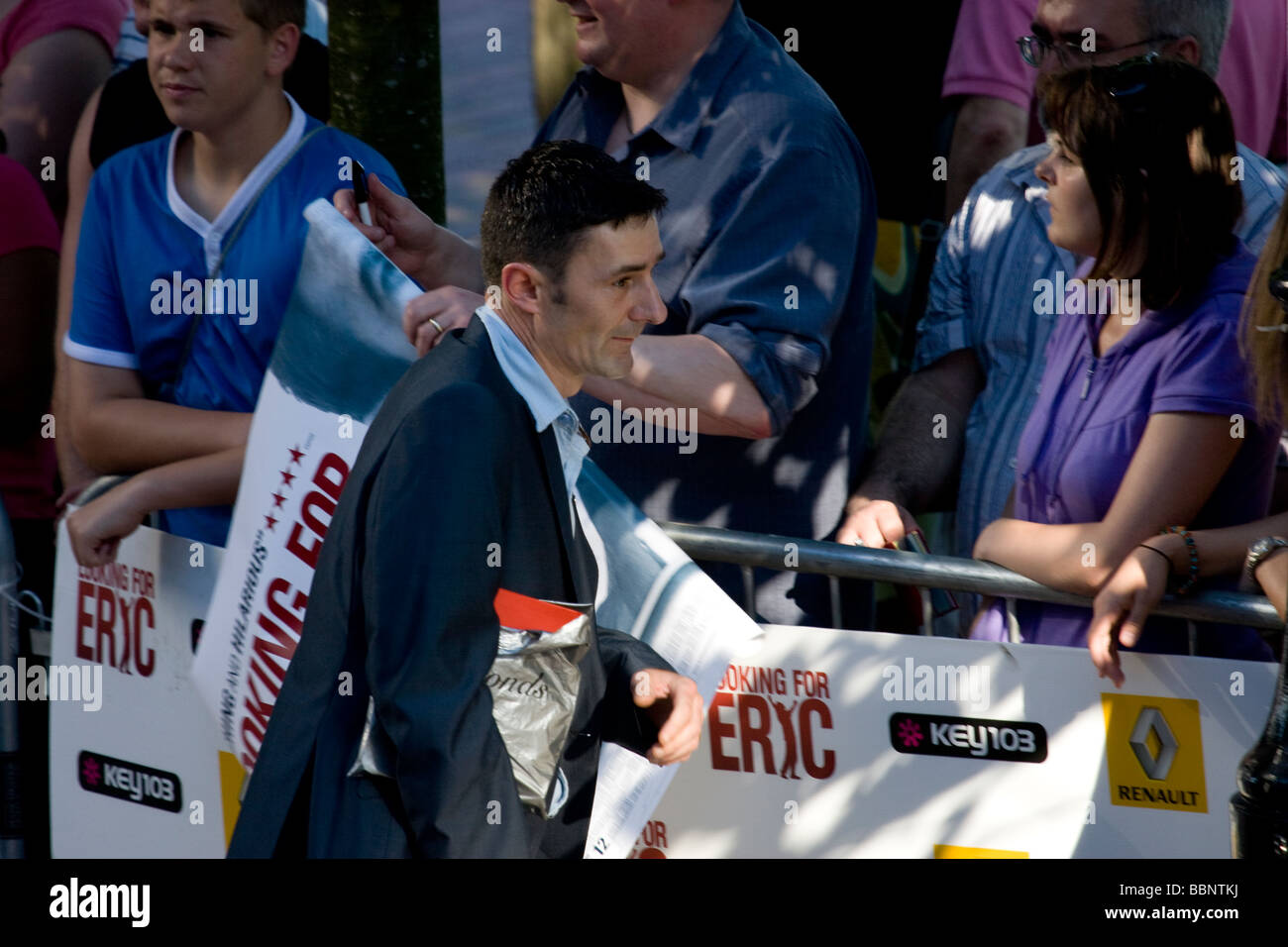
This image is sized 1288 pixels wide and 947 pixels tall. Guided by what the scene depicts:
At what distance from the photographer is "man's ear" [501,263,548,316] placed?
343 centimetres

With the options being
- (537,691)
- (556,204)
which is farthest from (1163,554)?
(556,204)

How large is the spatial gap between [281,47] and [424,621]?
2.26m

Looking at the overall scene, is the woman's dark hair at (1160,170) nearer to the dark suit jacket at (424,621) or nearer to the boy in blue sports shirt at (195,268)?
the dark suit jacket at (424,621)

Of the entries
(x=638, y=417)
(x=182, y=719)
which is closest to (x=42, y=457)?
(x=182, y=719)

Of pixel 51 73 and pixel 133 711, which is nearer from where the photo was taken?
pixel 133 711

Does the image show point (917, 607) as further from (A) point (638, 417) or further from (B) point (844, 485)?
(A) point (638, 417)

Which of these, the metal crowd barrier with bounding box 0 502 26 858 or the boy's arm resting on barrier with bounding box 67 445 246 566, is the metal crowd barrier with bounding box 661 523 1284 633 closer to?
the boy's arm resting on barrier with bounding box 67 445 246 566

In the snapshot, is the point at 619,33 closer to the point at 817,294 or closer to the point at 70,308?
the point at 817,294

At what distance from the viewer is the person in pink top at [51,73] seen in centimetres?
573

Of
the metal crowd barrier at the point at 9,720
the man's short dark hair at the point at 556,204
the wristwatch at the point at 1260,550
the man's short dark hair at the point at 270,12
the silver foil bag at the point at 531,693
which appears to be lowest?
the metal crowd barrier at the point at 9,720

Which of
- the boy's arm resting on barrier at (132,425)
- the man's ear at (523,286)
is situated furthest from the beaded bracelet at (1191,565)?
the boy's arm resting on barrier at (132,425)

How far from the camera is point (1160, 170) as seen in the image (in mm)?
3840

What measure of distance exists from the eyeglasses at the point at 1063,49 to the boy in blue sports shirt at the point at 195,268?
67.7 inches

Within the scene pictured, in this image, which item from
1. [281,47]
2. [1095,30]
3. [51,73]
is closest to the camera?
[1095,30]
